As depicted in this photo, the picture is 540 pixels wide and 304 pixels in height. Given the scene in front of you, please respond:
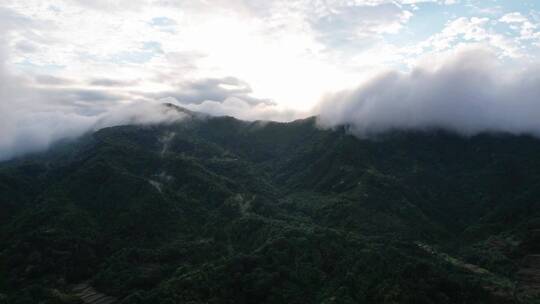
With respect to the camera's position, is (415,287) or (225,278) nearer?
(415,287)

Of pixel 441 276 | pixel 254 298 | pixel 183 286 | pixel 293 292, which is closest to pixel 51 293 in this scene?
pixel 183 286

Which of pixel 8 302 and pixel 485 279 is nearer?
pixel 8 302

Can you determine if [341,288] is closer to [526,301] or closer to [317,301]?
[317,301]

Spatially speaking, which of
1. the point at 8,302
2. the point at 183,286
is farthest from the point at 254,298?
the point at 8,302

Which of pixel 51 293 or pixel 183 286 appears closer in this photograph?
pixel 183 286

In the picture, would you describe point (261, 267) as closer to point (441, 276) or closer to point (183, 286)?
point (183, 286)

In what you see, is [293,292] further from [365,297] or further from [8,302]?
[8,302]

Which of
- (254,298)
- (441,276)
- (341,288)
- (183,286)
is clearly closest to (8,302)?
(183,286)
